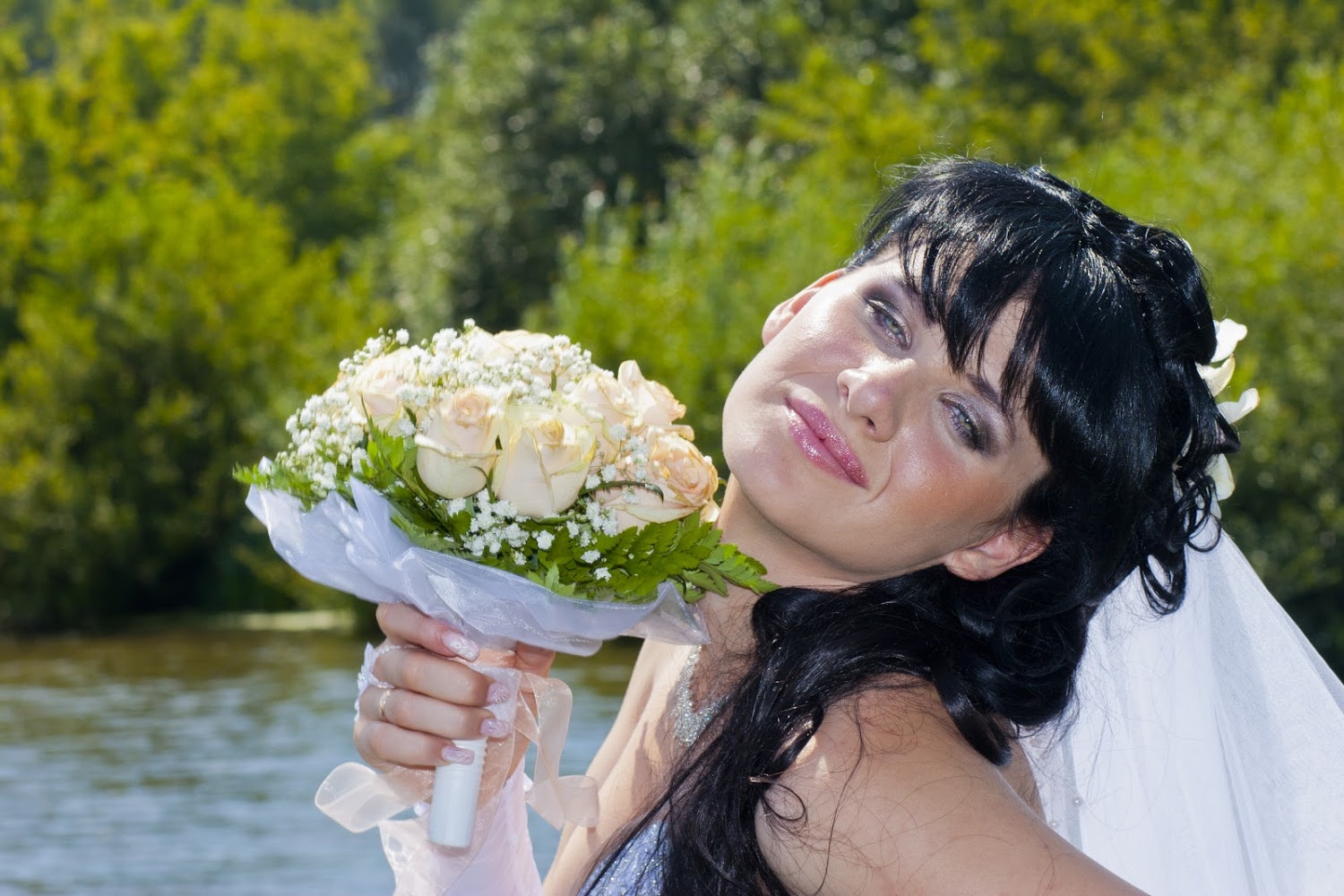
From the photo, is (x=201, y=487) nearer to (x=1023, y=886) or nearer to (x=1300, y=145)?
(x=1300, y=145)

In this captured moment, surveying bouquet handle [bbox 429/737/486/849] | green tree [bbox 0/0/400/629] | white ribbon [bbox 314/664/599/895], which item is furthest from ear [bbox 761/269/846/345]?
green tree [bbox 0/0/400/629]

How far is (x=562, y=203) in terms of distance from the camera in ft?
90.6

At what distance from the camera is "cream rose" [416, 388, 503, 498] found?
250cm

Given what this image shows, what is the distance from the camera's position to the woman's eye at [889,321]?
2.57 m

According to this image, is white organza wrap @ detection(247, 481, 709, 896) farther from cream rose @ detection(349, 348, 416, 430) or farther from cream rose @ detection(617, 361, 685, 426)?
cream rose @ detection(617, 361, 685, 426)

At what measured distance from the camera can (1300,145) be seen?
56.1 ft

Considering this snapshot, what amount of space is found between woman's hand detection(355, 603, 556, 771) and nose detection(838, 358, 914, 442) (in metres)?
0.78

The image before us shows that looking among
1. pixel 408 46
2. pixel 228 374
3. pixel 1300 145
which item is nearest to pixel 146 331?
pixel 228 374

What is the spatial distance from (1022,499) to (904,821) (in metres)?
0.60

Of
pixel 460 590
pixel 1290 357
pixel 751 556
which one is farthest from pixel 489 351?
pixel 1290 357

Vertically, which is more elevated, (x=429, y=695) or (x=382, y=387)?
(x=382, y=387)

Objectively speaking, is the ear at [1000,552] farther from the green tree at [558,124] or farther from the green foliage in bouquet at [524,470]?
the green tree at [558,124]

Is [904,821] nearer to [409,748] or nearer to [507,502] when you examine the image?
[507,502]

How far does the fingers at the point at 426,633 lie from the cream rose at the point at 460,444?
29cm
